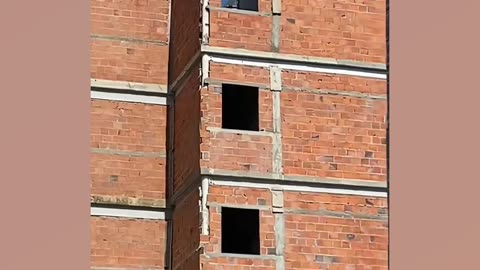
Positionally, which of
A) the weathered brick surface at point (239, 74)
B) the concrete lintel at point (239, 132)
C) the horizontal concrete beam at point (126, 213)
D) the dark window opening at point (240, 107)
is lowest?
the horizontal concrete beam at point (126, 213)

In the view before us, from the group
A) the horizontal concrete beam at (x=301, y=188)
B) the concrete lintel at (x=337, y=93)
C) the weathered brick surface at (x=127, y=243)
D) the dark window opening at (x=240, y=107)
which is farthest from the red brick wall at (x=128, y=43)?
the horizontal concrete beam at (x=301, y=188)

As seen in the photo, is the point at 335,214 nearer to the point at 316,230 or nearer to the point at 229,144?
the point at 316,230

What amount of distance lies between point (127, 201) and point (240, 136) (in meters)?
2.26

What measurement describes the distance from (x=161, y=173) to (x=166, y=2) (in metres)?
2.69

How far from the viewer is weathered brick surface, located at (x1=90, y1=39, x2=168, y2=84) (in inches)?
807

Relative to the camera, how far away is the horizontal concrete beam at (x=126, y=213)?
1998 cm

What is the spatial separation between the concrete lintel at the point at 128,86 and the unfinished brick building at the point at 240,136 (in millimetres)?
21

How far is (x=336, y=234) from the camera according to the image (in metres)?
19.1

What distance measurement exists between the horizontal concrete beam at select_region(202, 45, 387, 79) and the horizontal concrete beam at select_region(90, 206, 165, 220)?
2628 mm

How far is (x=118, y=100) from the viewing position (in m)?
20.4

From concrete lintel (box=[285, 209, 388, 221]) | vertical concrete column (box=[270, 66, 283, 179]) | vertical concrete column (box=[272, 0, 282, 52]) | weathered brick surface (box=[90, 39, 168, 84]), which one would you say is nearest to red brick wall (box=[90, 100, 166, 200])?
weathered brick surface (box=[90, 39, 168, 84])

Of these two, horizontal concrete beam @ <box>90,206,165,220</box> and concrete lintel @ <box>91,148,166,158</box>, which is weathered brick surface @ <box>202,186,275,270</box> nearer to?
horizontal concrete beam @ <box>90,206,165,220</box>

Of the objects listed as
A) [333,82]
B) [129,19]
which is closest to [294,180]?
[333,82]

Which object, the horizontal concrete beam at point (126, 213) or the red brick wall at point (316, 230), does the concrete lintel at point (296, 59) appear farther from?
the horizontal concrete beam at point (126, 213)
